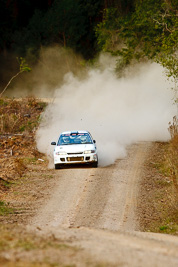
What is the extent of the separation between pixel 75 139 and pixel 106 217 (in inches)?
358

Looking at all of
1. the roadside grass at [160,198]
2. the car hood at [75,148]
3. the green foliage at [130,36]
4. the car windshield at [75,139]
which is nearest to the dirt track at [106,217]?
the roadside grass at [160,198]

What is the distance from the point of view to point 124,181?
21219mm

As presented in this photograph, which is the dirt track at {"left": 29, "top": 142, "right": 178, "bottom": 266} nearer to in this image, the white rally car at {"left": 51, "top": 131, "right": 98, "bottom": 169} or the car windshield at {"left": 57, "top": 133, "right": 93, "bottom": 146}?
the white rally car at {"left": 51, "top": 131, "right": 98, "bottom": 169}

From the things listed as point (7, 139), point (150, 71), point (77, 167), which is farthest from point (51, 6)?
point (77, 167)

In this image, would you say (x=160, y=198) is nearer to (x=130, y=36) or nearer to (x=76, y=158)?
(x=76, y=158)

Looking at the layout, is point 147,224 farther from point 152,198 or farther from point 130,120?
point 130,120

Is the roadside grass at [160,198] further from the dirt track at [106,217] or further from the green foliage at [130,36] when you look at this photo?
the green foliage at [130,36]

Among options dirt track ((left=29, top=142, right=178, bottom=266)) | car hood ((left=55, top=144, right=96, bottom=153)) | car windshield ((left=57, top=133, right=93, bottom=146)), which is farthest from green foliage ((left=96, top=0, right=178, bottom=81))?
car hood ((left=55, top=144, right=96, bottom=153))

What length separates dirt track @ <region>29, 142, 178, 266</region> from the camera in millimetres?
8844

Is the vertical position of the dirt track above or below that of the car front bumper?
below

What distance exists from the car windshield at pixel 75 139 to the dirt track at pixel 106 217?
1282mm

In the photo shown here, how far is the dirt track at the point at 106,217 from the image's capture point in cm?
884

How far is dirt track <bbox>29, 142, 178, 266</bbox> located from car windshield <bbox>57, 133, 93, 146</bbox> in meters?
1.28

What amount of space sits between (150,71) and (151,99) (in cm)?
510
